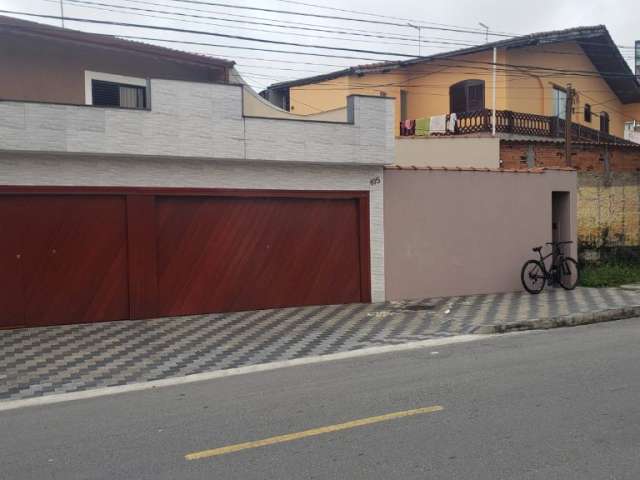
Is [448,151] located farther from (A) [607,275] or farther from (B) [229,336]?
(B) [229,336]

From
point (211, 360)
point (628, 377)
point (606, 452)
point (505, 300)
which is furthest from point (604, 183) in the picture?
point (606, 452)

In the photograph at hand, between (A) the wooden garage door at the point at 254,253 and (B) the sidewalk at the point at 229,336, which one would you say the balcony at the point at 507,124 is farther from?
(A) the wooden garage door at the point at 254,253

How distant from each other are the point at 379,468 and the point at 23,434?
318 cm

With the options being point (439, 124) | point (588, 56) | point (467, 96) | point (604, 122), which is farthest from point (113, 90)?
point (604, 122)

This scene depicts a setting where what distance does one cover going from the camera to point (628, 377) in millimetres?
6727

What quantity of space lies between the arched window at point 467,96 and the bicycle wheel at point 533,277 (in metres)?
10.6

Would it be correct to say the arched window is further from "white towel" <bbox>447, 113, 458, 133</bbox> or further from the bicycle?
the bicycle

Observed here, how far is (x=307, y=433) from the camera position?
5227 millimetres

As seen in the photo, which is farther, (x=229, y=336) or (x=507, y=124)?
(x=507, y=124)

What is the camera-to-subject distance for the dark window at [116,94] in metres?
13.9

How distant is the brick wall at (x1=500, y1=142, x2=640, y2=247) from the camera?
16703 millimetres

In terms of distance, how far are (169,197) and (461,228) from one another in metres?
6.03

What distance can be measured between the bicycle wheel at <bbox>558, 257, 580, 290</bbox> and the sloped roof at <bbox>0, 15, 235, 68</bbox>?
8832 millimetres

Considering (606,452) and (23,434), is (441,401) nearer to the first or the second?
(606,452)
